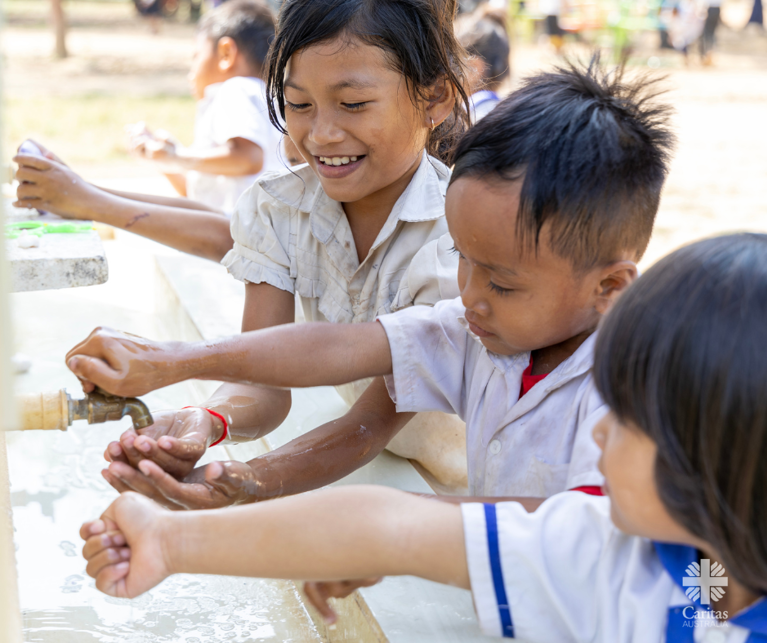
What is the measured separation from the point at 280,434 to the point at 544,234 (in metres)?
1.14

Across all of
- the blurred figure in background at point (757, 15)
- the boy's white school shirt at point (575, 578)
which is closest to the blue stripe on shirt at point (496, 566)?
the boy's white school shirt at point (575, 578)

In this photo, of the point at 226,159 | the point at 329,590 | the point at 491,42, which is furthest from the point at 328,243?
the point at 491,42

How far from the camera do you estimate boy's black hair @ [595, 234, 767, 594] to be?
95 cm

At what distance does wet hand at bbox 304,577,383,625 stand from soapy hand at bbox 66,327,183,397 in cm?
46

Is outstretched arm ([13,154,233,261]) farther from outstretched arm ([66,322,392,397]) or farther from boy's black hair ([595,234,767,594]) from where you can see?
boy's black hair ([595,234,767,594])

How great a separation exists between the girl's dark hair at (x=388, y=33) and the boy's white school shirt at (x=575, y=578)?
3.75ft

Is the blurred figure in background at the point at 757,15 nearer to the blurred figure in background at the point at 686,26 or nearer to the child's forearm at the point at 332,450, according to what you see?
the blurred figure in background at the point at 686,26

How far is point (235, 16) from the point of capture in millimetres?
4113

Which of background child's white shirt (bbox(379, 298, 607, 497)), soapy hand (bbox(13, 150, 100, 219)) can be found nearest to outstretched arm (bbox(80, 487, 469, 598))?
background child's white shirt (bbox(379, 298, 607, 497))

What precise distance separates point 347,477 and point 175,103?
9873 millimetres

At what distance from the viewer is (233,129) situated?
3.71 metres

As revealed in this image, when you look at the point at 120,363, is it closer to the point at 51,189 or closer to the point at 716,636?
the point at 716,636

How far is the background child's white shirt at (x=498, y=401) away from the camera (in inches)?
60.0

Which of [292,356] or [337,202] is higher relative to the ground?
[337,202]
